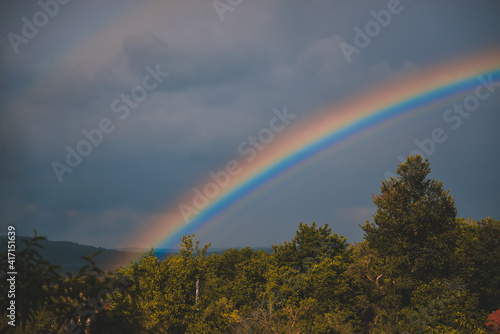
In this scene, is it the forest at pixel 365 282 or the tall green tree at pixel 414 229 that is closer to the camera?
the forest at pixel 365 282

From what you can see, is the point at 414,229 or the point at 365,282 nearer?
the point at 414,229

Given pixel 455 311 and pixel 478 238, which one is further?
pixel 478 238

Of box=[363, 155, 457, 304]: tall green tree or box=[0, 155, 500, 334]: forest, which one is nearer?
box=[0, 155, 500, 334]: forest

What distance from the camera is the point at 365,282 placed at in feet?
143

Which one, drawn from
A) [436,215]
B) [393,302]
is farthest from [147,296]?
[436,215]

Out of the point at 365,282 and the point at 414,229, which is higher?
the point at 414,229

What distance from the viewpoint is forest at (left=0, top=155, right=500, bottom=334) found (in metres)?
30.1

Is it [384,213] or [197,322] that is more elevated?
[384,213]

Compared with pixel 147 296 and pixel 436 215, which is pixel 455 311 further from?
pixel 147 296

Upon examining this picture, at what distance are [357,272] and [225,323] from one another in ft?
67.4

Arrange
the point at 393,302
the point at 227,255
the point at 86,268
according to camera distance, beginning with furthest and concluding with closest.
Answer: the point at 227,255 < the point at 393,302 < the point at 86,268

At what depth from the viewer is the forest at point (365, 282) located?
3008 cm

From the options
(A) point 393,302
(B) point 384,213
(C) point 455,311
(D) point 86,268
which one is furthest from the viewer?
(B) point 384,213

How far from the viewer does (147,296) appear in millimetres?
30469
